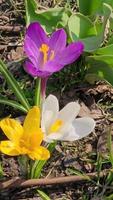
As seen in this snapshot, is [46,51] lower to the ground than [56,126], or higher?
higher

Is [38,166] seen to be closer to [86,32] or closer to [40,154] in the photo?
[40,154]

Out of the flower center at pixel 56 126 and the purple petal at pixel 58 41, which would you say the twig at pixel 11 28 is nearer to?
the purple petal at pixel 58 41

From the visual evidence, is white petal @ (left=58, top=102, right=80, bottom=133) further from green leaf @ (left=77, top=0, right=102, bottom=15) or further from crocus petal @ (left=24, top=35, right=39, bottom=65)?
green leaf @ (left=77, top=0, right=102, bottom=15)

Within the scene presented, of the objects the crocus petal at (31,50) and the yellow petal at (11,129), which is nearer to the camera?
the yellow petal at (11,129)

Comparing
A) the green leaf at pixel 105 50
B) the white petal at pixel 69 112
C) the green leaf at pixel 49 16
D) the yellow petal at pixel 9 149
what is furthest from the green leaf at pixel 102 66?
the yellow petal at pixel 9 149

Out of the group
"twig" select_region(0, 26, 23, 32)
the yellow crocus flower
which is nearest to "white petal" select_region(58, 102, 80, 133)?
the yellow crocus flower

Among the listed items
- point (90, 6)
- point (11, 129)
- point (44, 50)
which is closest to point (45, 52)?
point (44, 50)
